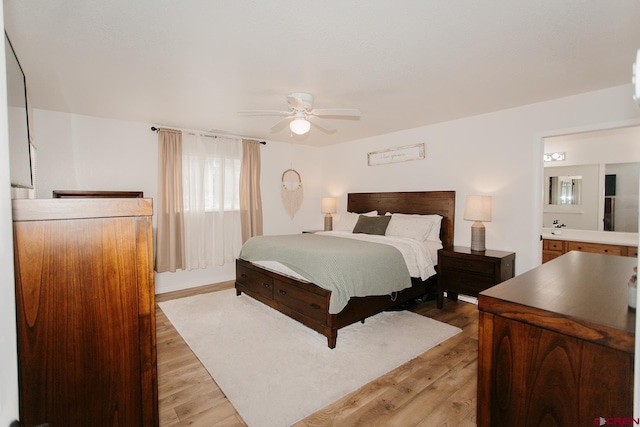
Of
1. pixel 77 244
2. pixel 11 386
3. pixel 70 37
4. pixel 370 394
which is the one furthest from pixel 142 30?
pixel 370 394

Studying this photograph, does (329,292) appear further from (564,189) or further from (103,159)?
(564,189)

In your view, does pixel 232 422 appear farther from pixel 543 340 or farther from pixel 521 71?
pixel 521 71

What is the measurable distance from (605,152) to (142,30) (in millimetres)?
5587

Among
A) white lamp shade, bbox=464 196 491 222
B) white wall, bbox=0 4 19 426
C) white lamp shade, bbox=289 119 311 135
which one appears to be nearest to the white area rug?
white lamp shade, bbox=464 196 491 222

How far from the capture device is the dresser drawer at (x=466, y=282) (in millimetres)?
3300

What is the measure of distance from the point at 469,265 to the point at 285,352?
2.25 metres

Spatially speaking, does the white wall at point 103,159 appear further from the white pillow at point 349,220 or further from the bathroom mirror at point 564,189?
the bathroom mirror at point 564,189

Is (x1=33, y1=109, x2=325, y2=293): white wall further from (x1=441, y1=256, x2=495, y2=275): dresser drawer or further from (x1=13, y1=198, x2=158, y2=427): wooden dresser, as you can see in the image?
(x1=13, y1=198, x2=158, y2=427): wooden dresser

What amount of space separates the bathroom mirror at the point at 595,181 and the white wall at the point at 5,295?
16.3 ft

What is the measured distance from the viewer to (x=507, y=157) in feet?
11.8

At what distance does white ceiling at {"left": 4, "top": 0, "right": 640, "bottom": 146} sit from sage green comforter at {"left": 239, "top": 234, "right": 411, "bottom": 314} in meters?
1.58

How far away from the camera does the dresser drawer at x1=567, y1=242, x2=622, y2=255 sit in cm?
356

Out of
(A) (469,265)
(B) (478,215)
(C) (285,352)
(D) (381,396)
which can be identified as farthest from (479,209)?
(C) (285,352)

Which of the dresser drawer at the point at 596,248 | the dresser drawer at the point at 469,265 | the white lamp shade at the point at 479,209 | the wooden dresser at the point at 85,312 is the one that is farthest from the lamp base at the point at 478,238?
the wooden dresser at the point at 85,312
